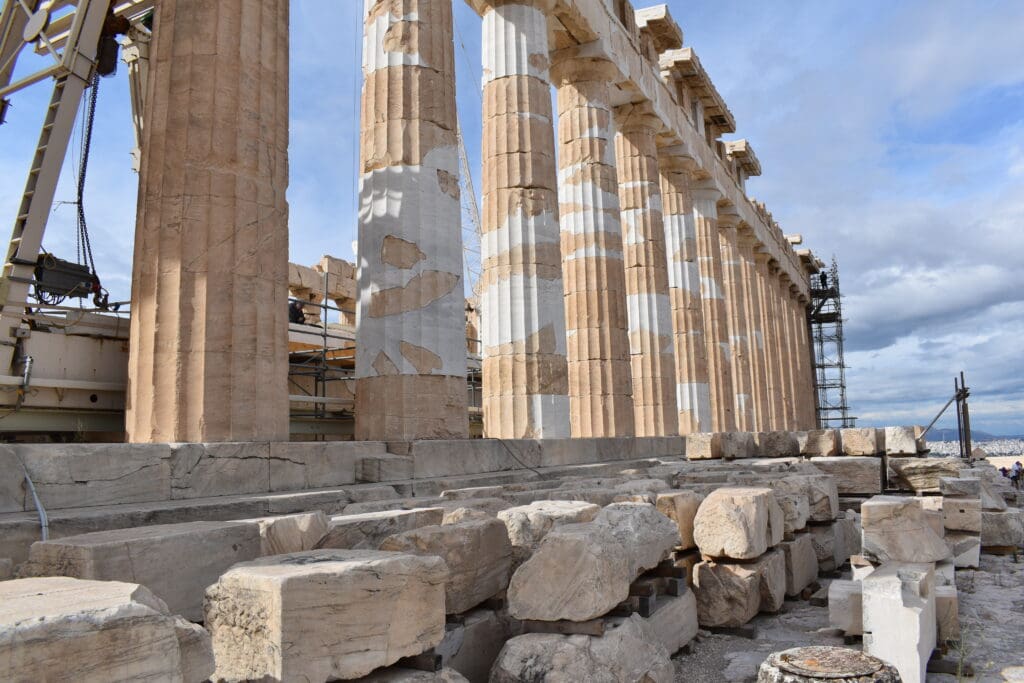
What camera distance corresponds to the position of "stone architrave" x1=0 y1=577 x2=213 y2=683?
2141 millimetres

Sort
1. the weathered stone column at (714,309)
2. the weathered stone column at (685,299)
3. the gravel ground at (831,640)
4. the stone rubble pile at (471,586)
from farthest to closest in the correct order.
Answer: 1. the weathered stone column at (714,309)
2. the weathered stone column at (685,299)
3. the gravel ground at (831,640)
4. the stone rubble pile at (471,586)

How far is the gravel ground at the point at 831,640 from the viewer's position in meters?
4.79

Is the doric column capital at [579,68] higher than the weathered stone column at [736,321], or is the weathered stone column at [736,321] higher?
the doric column capital at [579,68]

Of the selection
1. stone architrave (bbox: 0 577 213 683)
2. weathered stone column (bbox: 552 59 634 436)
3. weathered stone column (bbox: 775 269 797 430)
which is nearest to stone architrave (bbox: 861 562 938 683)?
stone architrave (bbox: 0 577 213 683)

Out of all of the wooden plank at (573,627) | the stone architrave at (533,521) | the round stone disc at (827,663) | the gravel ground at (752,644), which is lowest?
the gravel ground at (752,644)

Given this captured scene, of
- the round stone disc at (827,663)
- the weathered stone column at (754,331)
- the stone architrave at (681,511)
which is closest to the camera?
the round stone disc at (827,663)

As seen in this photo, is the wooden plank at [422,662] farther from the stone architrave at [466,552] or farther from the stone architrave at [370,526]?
the stone architrave at [370,526]

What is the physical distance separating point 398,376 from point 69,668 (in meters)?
7.64

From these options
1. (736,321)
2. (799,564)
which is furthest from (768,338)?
(799,564)

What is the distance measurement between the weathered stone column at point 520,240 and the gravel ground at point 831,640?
663 cm

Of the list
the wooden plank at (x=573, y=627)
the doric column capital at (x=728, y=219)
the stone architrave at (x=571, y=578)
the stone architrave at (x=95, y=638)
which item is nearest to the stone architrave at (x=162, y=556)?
the stone architrave at (x=95, y=638)

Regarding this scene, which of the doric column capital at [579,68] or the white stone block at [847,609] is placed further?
the doric column capital at [579,68]

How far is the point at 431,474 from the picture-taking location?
888 centimetres

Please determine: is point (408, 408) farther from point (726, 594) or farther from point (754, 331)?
point (754, 331)
